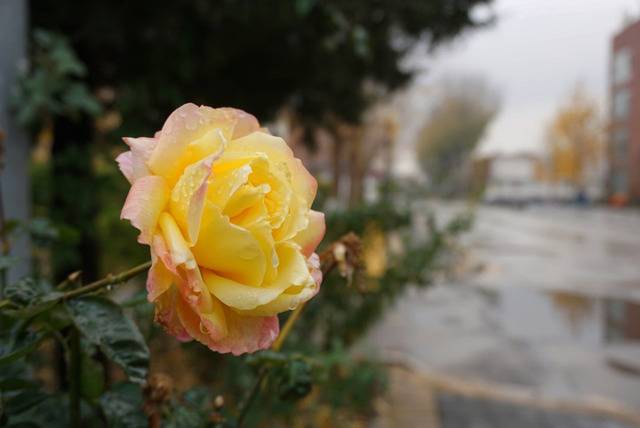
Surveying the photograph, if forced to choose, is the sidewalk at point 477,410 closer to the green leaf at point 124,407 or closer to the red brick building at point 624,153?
the green leaf at point 124,407

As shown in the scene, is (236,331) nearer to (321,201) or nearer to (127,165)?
(127,165)

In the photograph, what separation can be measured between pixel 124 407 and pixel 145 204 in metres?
0.30

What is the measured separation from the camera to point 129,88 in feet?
9.80

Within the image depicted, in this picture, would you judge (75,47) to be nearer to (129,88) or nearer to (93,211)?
(129,88)

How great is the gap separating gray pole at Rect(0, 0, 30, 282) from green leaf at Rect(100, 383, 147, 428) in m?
1.45

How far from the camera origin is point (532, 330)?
6.12 meters

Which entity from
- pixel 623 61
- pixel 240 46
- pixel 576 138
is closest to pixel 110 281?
pixel 240 46

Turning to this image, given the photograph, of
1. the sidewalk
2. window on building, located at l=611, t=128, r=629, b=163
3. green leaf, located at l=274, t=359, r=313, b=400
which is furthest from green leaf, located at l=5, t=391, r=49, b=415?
window on building, located at l=611, t=128, r=629, b=163

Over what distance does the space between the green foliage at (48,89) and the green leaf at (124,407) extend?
158 centimetres

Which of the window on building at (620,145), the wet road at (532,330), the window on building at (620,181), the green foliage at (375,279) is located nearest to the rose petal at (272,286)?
the green foliage at (375,279)

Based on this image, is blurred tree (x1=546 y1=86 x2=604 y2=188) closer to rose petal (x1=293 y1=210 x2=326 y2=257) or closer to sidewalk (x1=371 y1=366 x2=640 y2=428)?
sidewalk (x1=371 y1=366 x2=640 y2=428)

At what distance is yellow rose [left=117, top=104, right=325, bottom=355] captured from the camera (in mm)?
421

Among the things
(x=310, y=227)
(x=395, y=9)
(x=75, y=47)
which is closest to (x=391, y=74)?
(x=395, y=9)

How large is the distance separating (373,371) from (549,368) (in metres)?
2.42
